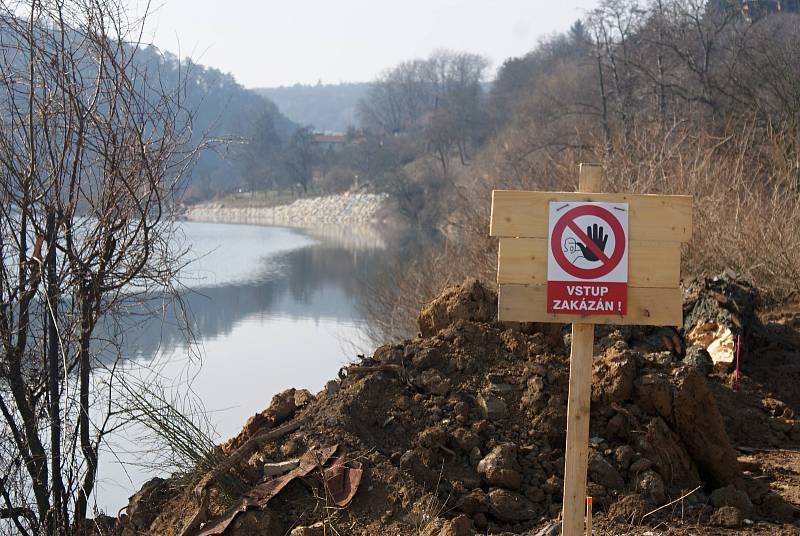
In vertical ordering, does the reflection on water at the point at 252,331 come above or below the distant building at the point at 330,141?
below

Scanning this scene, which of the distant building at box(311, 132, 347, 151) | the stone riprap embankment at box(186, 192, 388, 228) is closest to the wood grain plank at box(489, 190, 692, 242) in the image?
the stone riprap embankment at box(186, 192, 388, 228)

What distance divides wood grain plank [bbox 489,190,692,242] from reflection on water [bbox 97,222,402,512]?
262 cm

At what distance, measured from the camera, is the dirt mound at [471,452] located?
15.7ft

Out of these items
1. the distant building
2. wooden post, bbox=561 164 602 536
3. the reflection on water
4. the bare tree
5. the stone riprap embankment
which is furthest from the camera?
the distant building

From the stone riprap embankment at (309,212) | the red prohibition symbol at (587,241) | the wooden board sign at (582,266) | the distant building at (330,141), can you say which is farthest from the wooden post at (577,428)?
the distant building at (330,141)

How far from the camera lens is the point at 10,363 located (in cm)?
562

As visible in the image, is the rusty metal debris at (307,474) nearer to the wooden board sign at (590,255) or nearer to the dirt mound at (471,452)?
the dirt mound at (471,452)

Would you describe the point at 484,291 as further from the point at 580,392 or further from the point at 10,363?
the point at 10,363

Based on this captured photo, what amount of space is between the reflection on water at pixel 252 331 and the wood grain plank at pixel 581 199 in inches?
103

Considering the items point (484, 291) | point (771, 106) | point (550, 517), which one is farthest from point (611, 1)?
point (550, 517)

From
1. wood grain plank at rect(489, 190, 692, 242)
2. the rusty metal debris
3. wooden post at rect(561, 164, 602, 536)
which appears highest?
wood grain plank at rect(489, 190, 692, 242)

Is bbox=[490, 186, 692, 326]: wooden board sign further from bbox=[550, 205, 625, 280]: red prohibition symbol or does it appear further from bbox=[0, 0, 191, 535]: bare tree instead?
bbox=[0, 0, 191, 535]: bare tree

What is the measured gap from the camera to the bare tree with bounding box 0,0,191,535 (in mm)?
5590

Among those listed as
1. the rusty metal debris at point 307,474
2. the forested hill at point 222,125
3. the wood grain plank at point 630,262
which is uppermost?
the forested hill at point 222,125
